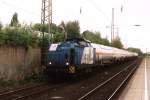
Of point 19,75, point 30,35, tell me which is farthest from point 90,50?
point 19,75

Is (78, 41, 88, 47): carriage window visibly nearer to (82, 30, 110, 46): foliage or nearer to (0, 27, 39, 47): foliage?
(0, 27, 39, 47): foliage

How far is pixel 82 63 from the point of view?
2578 centimetres

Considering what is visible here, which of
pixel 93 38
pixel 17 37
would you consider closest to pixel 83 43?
pixel 17 37

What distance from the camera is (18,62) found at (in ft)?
78.7

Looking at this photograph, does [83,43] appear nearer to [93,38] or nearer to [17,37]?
[17,37]

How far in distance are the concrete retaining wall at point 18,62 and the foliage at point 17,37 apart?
355 millimetres

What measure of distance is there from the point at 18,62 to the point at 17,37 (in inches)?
67.7

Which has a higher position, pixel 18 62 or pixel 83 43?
pixel 83 43

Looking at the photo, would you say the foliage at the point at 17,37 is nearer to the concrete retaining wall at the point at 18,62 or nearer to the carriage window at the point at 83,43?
the concrete retaining wall at the point at 18,62

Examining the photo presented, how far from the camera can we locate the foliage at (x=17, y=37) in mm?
22453

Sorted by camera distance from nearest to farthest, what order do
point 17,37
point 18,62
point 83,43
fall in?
point 17,37, point 18,62, point 83,43

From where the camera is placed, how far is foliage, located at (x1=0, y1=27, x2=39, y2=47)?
73.7 ft

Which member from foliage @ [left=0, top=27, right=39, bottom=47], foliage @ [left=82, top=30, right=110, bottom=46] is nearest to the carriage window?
foliage @ [left=0, top=27, right=39, bottom=47]

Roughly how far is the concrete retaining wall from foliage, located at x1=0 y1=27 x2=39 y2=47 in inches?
14.0
